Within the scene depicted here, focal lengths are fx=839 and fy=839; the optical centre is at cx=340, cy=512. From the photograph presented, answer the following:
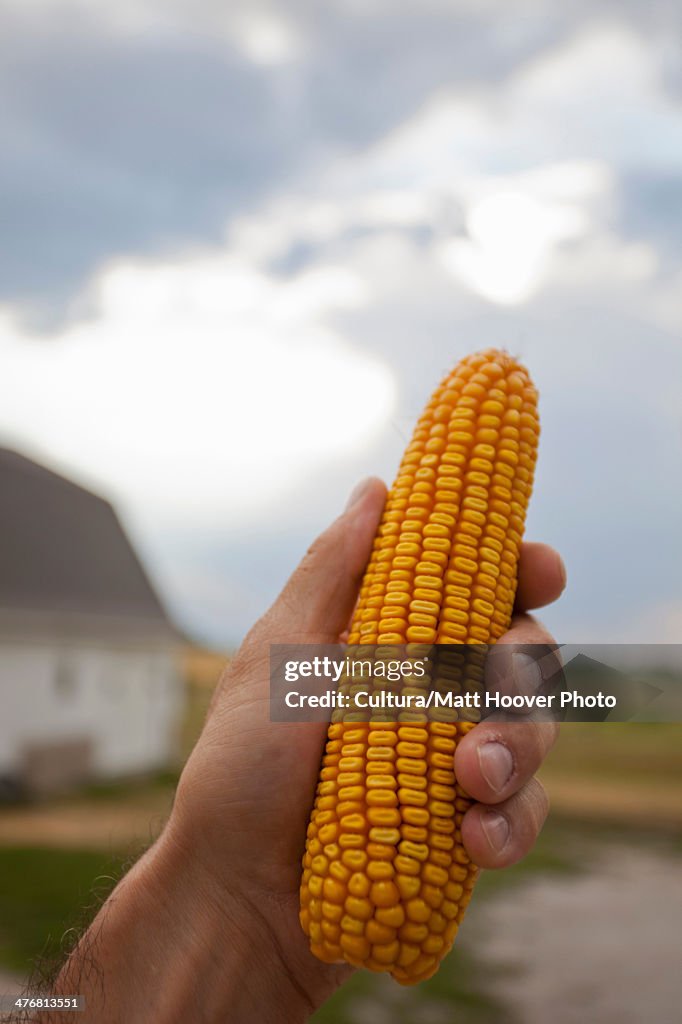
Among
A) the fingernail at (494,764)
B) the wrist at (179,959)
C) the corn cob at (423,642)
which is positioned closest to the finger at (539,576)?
the corn cob at (423,642)

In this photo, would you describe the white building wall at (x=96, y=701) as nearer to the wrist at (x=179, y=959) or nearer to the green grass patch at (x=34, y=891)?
the green grass patch at (x=34, y=891)

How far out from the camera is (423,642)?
2.58 metres

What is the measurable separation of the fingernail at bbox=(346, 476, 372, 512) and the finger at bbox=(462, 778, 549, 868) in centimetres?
121

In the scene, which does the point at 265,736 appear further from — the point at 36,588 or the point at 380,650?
the point at 36,588

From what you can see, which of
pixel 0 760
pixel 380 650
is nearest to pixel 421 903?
pixel 380 650

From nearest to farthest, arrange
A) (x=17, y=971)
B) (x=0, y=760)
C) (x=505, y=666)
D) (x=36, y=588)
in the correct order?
(x=505, y=666) < (x=17, y=971) < (x=0, y=760) < (x=36, y=588)

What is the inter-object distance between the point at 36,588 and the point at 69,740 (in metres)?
3.46

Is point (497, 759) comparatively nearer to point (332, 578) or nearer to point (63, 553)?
point (332, 578)

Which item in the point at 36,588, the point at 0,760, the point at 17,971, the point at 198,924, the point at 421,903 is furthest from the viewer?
the point at 36,588

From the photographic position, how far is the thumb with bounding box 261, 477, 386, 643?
3.17 metres

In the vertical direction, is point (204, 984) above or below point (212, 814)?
below

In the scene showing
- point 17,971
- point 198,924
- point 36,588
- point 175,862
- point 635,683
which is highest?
point 36,588

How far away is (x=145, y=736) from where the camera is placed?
18844 mm

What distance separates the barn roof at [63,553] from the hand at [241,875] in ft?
48.1
